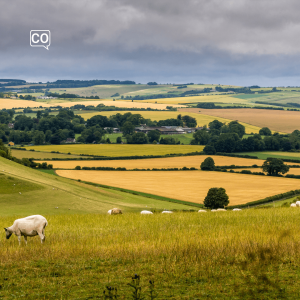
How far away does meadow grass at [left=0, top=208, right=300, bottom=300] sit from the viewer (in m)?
8.48

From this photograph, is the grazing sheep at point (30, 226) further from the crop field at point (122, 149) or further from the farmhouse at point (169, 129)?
the farmhouse at point (169, 129)

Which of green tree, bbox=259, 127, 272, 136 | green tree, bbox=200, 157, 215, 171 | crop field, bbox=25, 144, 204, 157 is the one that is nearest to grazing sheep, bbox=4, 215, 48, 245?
green tree, bbox=200, 157, 215, 171

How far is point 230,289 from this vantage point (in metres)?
8.51

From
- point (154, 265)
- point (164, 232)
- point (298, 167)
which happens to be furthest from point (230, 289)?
point (298, 167)

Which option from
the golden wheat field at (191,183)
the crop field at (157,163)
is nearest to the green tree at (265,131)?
the crop field at (157,163)

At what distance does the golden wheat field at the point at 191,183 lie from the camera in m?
63.2

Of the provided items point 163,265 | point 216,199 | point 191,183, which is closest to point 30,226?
point 163,265

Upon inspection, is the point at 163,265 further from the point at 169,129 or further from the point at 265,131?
the point at 169,129

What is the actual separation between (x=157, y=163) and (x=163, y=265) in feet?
302

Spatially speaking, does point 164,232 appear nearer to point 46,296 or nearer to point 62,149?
point 46,296

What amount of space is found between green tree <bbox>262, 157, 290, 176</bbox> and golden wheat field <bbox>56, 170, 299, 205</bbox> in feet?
15.2

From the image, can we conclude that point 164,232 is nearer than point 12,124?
Yes

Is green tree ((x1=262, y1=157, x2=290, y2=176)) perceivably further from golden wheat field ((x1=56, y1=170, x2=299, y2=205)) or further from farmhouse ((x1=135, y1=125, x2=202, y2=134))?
farmhouse ((x1=135, y1=125, x2=202, y2=134))

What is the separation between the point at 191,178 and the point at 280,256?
72276 mm
